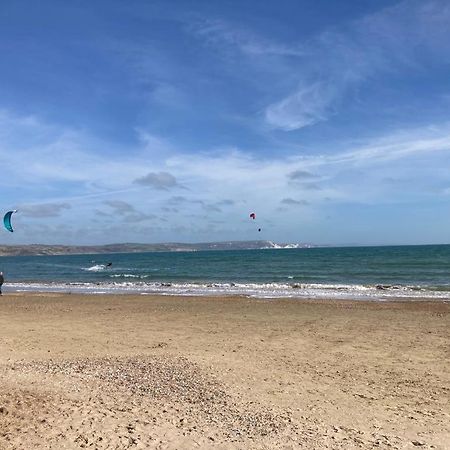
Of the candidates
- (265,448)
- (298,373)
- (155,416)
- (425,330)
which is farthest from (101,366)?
(425,330)

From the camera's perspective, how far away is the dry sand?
5.94m

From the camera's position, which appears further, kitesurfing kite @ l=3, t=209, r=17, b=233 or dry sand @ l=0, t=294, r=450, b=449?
kitesurfing kite @ l=3, t=209, r=17, b=233

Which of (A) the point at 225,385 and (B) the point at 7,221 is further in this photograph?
(B) the point at 7,221

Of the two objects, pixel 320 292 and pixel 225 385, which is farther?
pixel 320 292

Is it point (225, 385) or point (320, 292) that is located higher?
point (225, 385)

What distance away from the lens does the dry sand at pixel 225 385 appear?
5938mm

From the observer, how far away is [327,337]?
43.3ft

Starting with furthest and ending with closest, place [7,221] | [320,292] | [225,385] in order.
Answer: [320,292] → [7,221] → [225,385]

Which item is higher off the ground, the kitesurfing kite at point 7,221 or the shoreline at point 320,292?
the kitesurfing kite at point 7,221

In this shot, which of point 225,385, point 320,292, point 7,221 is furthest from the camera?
point 320,292

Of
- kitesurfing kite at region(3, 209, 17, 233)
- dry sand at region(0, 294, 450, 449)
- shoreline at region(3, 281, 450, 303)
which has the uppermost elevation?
kitesurfing kite at region(3, 209, 17, 233)

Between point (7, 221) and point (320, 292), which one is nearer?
point (7, 221)

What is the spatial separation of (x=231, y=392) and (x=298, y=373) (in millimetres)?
1894

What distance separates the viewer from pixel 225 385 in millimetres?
8070
